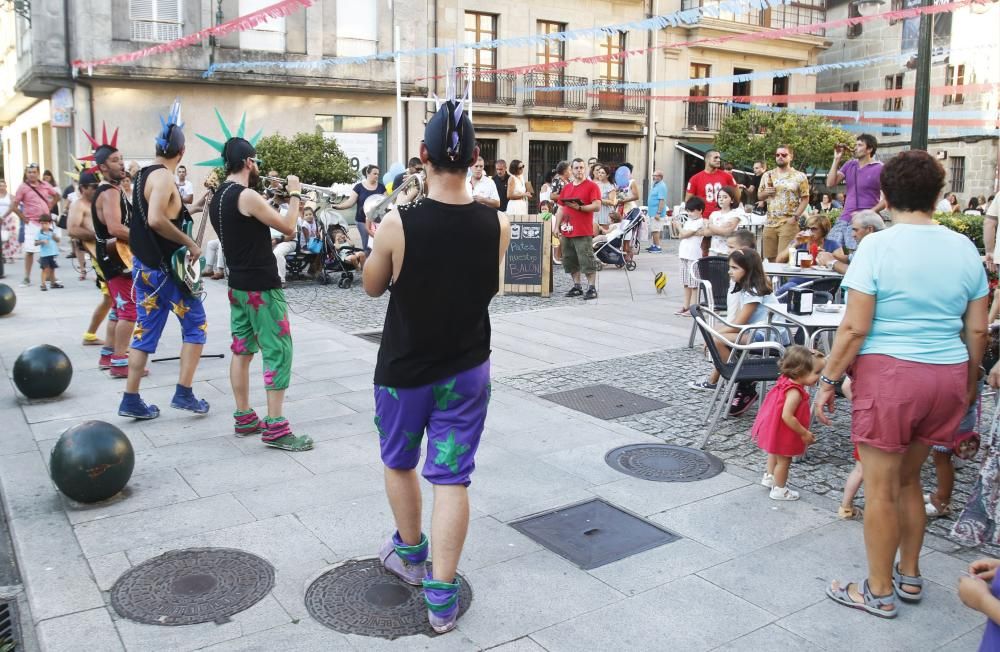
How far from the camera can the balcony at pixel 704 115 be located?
31.0 meters

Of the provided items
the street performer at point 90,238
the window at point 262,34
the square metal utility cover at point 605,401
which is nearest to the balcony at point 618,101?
the window at point 262,34

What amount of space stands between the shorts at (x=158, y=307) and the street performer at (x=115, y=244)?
1.13 metres

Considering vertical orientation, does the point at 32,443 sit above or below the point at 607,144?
below

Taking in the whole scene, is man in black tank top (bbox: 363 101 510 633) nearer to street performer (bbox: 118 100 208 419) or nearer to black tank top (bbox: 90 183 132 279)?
street performer (bbox: 118 100 208 419)

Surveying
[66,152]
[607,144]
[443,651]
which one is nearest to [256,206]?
[443,651]

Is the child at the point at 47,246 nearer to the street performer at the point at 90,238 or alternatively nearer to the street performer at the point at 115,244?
the street performer at the point at 90,238

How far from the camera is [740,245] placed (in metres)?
6.66

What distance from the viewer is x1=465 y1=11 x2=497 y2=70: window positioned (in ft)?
85.4

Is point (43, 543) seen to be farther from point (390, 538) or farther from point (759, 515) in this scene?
point (759, 515)

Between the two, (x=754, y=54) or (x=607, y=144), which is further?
(x=754, y=54)

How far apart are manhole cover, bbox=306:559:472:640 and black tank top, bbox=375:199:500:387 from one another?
0.93 metres

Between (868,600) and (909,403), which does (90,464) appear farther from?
(909,403)

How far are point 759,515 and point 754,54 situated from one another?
31.2 metres

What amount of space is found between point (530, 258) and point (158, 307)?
697 centimetres
